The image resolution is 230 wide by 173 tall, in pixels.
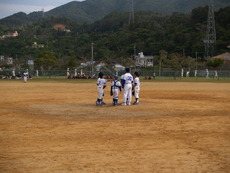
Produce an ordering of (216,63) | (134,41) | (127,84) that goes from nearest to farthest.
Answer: (127,84) < (216,63) < (134,41)

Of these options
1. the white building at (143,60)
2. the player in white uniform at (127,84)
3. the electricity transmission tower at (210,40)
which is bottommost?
the player in white uniform at (127,84)

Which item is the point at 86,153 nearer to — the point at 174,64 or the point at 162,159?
the point at 162,159

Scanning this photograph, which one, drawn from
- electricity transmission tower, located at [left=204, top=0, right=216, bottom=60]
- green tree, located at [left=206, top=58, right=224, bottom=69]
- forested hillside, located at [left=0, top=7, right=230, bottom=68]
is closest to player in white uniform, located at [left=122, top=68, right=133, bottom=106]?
green tree, located at [left=206, top=58, right=224, bottom=69]

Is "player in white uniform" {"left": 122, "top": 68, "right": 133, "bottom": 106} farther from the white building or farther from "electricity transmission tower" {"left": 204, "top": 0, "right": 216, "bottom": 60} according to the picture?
the white building

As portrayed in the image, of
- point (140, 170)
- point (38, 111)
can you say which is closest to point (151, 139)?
point (140, 170)

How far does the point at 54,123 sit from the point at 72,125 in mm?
836

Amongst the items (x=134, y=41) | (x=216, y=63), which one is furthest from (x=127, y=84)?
Answer: (x=134, y=41)

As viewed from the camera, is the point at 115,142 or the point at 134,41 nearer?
the point at 115,142

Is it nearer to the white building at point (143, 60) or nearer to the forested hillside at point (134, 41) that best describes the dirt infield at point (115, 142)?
the forested hillside at point (134, 41)

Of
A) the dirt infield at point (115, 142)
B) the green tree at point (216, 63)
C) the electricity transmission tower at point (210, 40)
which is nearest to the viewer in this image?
the dirt infield at point (115, 142)

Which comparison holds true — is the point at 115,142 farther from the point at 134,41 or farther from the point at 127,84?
the point at 134,41

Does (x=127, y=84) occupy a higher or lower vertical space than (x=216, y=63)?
lower

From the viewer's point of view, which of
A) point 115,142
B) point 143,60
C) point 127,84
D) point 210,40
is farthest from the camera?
point 143,60

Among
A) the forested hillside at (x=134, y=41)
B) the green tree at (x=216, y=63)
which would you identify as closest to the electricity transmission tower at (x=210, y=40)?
the forested hillside at (x=134, y=41)
